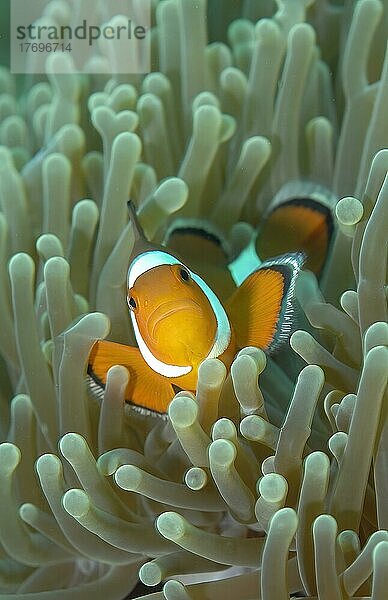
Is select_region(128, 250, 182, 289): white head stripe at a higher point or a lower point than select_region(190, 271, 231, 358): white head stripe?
higher

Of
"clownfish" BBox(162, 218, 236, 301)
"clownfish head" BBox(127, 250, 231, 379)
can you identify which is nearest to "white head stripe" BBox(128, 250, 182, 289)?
"clownfish head" BBox(127, 250, 231, 379)

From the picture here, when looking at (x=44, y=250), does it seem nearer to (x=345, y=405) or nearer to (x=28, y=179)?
(x=28, y=179)

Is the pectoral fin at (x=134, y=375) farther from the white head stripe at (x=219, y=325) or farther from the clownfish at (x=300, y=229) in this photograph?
the clownfish at (x=300, y=229)

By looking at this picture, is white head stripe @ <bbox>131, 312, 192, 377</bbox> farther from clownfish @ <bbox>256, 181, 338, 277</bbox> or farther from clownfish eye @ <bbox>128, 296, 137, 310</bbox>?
clownfish @ <bbox>256, 181, 338, 277</bbox>

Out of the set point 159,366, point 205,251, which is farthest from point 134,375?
point 205,251

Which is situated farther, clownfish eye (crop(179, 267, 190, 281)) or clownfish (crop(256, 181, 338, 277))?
clownfish (crop(256, 181, 338, 277))

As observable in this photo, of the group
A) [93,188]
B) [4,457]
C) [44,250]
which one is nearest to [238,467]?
[4,457]
